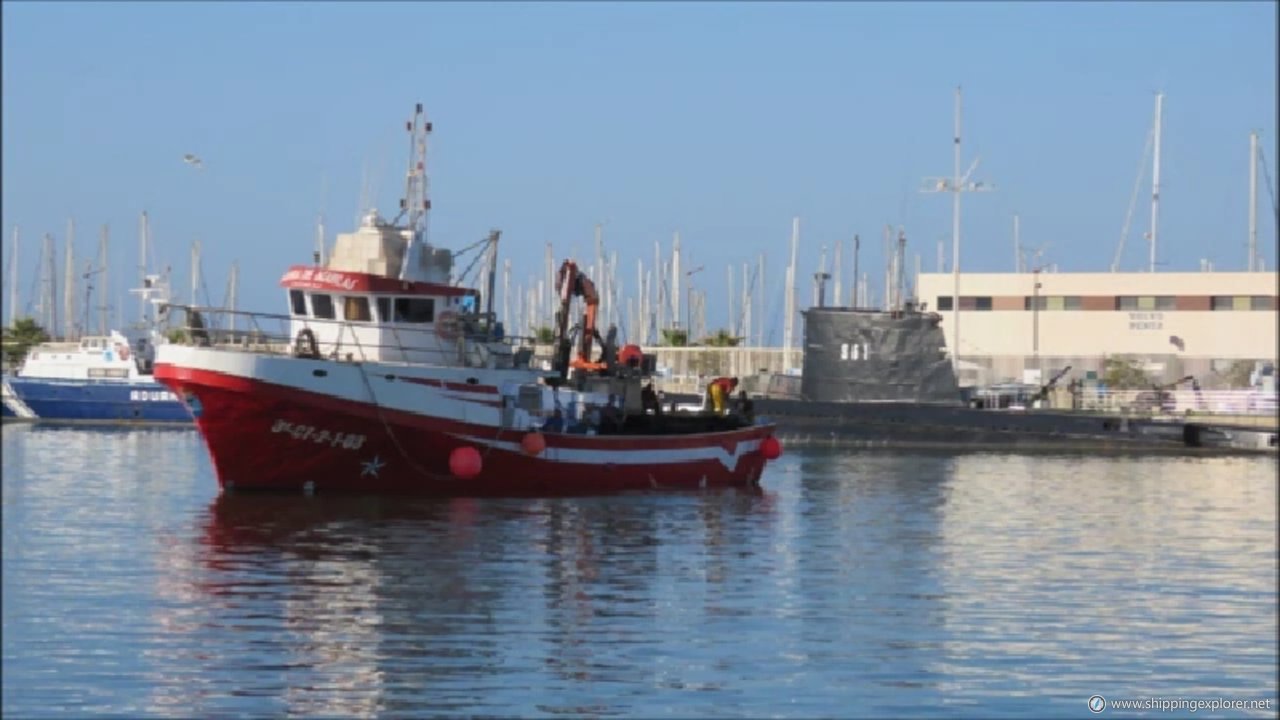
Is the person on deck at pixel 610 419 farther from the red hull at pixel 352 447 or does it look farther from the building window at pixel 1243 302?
the building window at pixel 1243 302

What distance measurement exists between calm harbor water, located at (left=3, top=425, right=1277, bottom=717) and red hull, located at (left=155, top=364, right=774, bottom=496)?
2.88ft

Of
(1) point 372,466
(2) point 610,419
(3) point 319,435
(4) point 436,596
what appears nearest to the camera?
(4) point 436,596

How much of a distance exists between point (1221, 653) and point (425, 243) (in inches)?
880

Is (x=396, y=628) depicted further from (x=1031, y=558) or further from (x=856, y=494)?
(x=856, y=494)

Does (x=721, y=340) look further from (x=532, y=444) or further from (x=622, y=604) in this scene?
(x=622, y=604)

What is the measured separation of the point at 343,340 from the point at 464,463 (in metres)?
3.49

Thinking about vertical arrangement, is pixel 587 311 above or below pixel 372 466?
above

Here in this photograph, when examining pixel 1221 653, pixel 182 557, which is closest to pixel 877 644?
pixel 1221 653

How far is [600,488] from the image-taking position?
1518 inches


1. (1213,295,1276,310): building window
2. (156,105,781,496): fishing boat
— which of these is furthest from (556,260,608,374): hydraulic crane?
(1213,295,1276,310): building window

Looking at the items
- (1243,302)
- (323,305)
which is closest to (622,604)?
(323,305)

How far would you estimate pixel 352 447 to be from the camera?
35.5m

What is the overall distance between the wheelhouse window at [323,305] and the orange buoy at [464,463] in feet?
12.4

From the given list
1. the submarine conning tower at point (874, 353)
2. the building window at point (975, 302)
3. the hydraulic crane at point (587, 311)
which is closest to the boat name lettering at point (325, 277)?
the hydraulic crane at point (587, 311)
